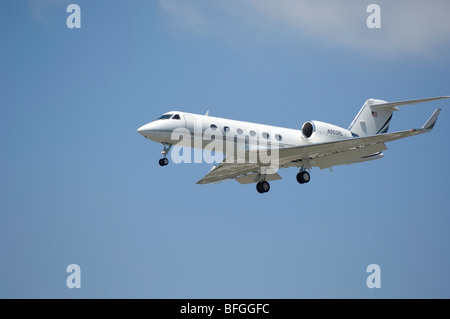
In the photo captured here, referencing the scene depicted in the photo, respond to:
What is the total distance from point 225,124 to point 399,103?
7506 mm

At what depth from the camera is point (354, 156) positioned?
28.6m

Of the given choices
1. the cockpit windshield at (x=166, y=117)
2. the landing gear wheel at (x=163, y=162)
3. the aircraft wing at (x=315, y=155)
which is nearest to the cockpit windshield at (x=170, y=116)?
the cockpit windshield at (x=166, y=117)

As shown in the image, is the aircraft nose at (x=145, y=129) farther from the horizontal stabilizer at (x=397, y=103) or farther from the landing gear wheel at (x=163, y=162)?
the horizontal stabilizer at (x=397, y=103)

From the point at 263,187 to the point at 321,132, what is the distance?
322 cm

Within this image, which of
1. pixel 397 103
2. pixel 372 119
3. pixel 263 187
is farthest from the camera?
pixel 372 119

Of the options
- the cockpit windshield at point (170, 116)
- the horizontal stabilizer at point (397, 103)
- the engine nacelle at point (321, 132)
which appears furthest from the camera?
the engine nacelle at point (321, 132)

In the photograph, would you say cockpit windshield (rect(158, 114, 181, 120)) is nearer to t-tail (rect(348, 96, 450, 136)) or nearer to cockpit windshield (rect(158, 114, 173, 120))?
cockpit windshield (rect(158, 114, 173, 120))

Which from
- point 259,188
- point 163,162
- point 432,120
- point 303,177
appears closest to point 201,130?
point 163,162

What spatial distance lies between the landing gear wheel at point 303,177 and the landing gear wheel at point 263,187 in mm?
1406

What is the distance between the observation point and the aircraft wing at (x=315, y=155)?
26.6 m

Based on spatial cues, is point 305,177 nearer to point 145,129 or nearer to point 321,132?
point 321,132

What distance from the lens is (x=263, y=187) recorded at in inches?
1151

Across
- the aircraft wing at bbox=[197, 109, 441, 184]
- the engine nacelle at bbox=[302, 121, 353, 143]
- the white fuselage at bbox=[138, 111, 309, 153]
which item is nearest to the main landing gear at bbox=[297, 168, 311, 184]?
the aircraft wing at bbox=[197, 109, 441, 184]

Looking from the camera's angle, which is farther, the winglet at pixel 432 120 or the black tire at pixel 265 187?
the black tire at pixel 265 187
